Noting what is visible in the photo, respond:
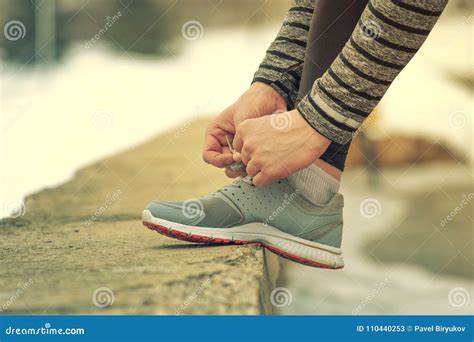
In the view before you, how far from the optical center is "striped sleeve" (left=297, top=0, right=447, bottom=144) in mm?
985

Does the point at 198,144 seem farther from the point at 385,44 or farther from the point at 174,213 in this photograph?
the point at 385,44

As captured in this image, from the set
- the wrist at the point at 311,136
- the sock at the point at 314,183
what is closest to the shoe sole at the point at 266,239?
the sock at the point at 314,183

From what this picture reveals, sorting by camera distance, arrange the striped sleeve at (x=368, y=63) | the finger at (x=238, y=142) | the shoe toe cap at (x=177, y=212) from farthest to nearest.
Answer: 1. the shoe toe cap at (x=177, y=212)
2. the finger at (x=238, y=142)
3. the striped sleeve at (x=368, y=63)

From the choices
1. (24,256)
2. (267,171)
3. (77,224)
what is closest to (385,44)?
(267,171)

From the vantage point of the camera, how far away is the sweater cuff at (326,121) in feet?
3.58

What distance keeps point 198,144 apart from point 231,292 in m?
2.74

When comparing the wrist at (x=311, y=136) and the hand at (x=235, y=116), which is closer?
the wrist at (x=311, y=136)

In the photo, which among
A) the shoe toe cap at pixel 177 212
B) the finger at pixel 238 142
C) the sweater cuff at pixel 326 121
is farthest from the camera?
the shoe toe cap at pixel 177 212

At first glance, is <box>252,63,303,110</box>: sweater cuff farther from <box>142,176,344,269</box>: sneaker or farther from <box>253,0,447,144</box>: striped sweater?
<box>253,0,447,144</box>: striped sweater

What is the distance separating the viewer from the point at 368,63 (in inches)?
40.6

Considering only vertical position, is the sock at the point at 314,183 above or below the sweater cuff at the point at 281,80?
below

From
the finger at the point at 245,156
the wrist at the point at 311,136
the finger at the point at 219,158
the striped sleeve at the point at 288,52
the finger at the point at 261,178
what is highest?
the striped sleeve at the point at 288,52

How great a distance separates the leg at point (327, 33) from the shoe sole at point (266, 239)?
0.24 metres

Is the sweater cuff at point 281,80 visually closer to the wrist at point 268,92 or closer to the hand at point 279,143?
the wrist at point 268,92
